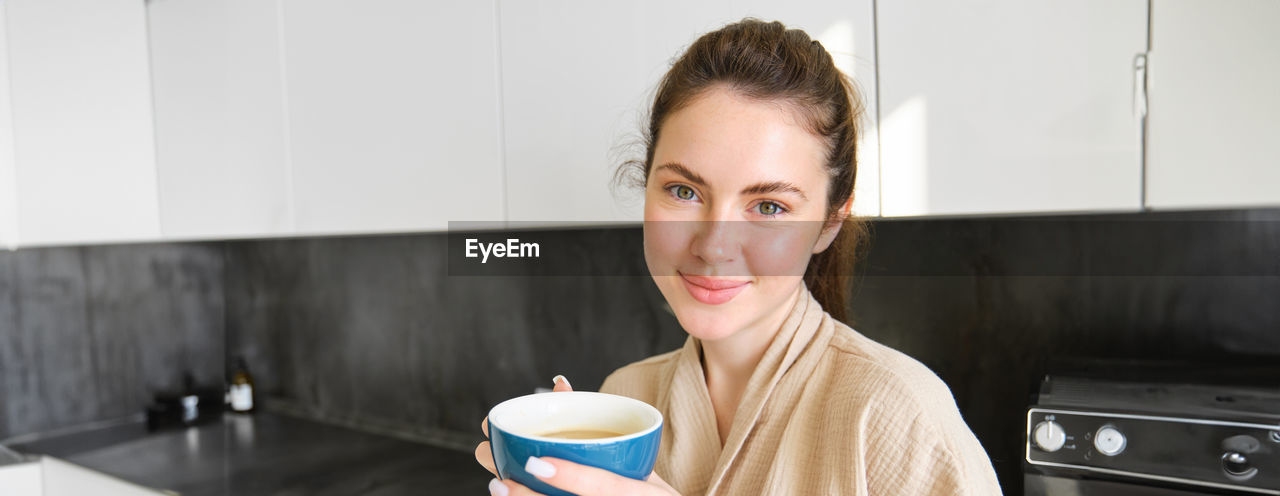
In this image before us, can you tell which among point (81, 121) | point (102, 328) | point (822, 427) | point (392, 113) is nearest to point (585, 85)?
point (392, 113)

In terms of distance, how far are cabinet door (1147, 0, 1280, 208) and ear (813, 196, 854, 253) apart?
344mm

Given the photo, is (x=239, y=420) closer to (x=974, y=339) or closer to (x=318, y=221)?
(x=318, y=221)

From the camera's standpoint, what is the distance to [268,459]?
1869mm

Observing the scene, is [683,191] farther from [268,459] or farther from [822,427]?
[268,459]

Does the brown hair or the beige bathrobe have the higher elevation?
the brown hair

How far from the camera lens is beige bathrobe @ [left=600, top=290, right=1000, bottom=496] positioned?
672 millimetres

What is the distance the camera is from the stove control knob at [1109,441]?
0.89 metres

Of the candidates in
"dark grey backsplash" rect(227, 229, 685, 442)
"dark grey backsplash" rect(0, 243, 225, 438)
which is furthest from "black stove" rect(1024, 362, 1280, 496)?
"dark grey backsplash" rect(0, 243, 225, 438)

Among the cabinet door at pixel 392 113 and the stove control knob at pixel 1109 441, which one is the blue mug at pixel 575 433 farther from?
the cabinet door at pixel 392 113

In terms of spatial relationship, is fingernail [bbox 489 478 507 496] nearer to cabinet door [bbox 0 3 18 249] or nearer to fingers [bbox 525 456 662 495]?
fingers [bbox 525 456 662 495]

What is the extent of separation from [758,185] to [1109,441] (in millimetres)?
531

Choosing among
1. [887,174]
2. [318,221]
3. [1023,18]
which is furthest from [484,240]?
[1023,18]

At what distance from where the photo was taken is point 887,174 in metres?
1.02

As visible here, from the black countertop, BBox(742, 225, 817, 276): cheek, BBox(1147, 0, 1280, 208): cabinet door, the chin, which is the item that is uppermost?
BBox(1147, 0, 1280, 208): cabinet door
